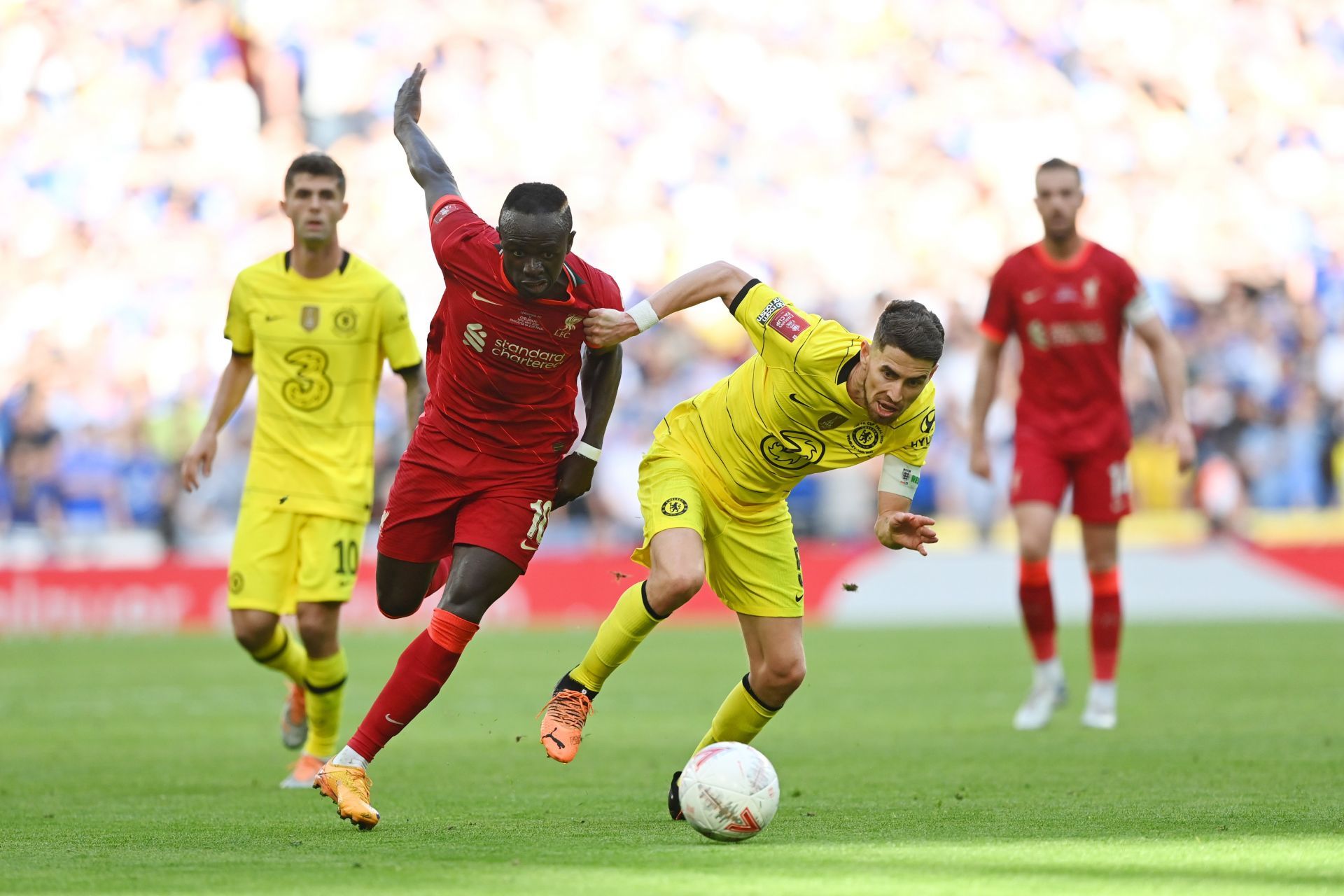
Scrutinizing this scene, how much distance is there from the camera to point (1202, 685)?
12.5m

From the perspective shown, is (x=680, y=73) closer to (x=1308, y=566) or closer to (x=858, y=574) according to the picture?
(x=858, y=574)

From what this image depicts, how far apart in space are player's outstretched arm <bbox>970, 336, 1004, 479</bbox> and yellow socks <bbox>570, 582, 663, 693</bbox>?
4.24m

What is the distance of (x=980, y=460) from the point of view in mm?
10594

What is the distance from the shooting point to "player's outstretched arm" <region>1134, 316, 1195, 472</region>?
400 inches

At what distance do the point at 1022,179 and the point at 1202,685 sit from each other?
14.9 m

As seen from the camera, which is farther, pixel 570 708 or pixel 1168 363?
pixel 1168 363

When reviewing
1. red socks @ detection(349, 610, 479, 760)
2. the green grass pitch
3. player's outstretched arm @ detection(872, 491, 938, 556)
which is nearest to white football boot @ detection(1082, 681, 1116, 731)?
the green grass pitch

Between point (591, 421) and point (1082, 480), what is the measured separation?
14.3 ft

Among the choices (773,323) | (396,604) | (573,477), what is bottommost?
(396,604)

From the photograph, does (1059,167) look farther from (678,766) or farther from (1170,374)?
(678,766)

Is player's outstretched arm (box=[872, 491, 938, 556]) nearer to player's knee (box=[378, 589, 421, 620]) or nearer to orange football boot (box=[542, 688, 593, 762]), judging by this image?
orange football boot (box=[542, 688, 593, 762])

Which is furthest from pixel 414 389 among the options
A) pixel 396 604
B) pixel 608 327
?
pixel 608 327

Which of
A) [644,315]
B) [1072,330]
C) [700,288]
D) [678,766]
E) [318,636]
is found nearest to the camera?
[644,315]

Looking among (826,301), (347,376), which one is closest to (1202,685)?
(347,376)
